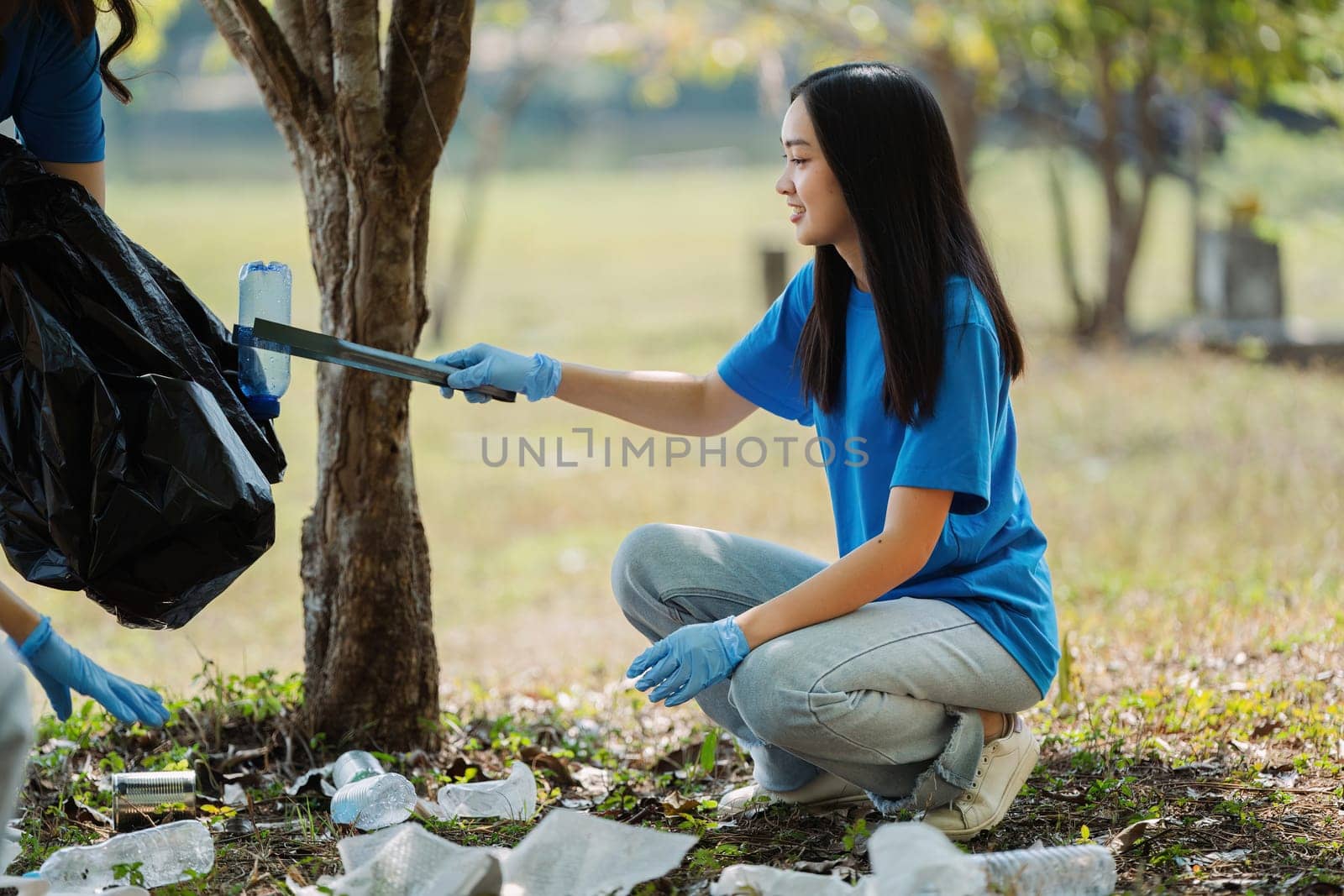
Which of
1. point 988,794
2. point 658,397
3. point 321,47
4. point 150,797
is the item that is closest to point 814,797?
point 988,794

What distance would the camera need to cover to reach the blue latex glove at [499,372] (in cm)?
253

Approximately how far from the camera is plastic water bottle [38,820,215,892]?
2.06 m

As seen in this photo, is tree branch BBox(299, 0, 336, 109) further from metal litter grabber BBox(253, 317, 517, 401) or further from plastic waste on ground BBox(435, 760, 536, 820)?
plastic waste on ground BBox(435, 760, 536, 820)

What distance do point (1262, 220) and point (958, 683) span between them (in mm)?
7123

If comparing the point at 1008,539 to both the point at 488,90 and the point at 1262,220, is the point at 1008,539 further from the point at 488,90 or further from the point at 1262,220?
the point at 488,90

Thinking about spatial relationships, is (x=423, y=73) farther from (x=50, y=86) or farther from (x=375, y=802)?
(x=375, y=802)

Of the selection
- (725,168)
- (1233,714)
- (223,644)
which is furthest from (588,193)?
(1233,714)

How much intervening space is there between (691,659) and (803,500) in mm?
4373

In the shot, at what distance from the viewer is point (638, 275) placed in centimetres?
1611

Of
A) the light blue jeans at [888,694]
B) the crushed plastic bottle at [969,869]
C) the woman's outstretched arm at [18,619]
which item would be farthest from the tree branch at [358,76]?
the crushed plastic bottle at [969,869]

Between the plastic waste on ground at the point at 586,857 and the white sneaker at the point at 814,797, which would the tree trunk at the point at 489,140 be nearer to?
the white sneaker at the point at 814,797

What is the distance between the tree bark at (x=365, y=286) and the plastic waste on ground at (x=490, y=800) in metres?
0.43

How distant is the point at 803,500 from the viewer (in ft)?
21.6

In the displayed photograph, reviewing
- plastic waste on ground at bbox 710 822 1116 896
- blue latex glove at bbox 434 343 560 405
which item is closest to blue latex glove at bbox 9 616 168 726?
blue latex glove at bbox 434 343 560 405
